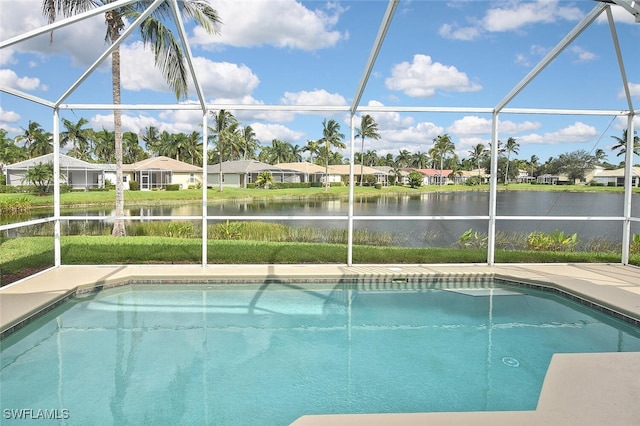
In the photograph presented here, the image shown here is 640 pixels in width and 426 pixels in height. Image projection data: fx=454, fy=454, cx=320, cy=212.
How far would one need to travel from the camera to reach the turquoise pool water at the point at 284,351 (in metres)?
3.68

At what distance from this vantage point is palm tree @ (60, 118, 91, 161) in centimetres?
3962

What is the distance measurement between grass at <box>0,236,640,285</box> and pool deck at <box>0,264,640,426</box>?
0.45 meters

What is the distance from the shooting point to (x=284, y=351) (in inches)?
189

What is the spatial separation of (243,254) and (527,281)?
4803 mm

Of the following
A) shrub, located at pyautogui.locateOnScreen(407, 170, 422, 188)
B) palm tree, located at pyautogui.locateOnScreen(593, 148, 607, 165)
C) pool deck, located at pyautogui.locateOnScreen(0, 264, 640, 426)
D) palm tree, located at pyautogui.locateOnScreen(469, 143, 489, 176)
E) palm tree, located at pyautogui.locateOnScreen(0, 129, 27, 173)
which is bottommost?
pool deck, located at pyautogui.locateOnScreen(0, 264, 640, 426)

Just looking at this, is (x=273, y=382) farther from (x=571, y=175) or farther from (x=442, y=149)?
(x=442, y=149)

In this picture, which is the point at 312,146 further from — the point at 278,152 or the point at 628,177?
the point at 628,177

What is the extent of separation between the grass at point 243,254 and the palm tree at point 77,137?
114 feet

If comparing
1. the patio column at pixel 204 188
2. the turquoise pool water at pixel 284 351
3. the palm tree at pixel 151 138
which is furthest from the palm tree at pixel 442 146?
the turquoise pool water at pixel 284 351

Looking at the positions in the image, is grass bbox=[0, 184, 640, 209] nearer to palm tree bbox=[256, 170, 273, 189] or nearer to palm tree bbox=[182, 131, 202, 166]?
palm tree bbox=[256, 170, 273, 189]

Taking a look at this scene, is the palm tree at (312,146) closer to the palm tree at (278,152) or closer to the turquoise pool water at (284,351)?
the palm tree at (278,152)

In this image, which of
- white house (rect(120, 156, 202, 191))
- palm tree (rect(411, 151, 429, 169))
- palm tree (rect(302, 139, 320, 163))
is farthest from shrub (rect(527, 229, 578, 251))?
palm tree (rect(411, 151, 429, 169))

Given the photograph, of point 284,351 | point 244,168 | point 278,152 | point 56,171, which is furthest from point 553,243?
point 278,152

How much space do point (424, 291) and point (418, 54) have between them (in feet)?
27.3
